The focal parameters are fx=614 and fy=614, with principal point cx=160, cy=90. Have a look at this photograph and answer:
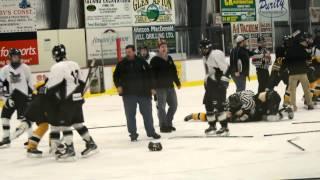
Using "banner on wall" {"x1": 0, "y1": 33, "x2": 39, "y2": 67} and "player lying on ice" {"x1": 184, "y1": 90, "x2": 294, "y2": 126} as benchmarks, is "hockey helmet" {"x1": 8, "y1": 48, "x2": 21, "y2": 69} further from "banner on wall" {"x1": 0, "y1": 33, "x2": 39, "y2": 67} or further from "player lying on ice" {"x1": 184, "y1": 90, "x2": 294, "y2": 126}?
"banner on wall" {"x1": 0, "y1": 33, "x2": 39, "y2": 67}

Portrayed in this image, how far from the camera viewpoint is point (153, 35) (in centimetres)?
2094

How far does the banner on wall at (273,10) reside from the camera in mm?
23672

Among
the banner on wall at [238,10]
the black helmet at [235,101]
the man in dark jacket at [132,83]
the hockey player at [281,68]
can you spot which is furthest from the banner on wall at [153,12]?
the man in dark jacket at [132,83]

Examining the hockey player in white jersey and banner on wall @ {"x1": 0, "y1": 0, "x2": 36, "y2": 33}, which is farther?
banner on wall @ {"x1": 0, "y1": 0, "x2": 36, "y2": 33}

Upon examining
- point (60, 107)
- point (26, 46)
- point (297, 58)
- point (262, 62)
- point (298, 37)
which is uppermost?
point (298, 37)

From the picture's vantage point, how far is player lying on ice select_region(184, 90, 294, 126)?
32.2 feet

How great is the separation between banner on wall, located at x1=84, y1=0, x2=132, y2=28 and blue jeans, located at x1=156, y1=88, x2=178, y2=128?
10.8 m

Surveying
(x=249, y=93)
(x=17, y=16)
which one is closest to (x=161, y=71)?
(x=249, y=93)

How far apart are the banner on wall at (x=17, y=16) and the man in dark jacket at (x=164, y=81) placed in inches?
393

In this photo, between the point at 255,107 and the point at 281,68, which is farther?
the point at 281,68

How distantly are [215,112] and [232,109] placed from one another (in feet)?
3.42

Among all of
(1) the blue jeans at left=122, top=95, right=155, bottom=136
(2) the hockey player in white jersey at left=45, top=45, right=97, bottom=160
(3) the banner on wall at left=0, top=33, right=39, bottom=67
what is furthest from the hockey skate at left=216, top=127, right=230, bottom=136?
(3) the banner on wall at left=0, top=33, right=39, bottom=67

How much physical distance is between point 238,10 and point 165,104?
1424cm

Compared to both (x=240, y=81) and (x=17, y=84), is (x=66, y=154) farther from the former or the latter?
(x=240, y=81)
